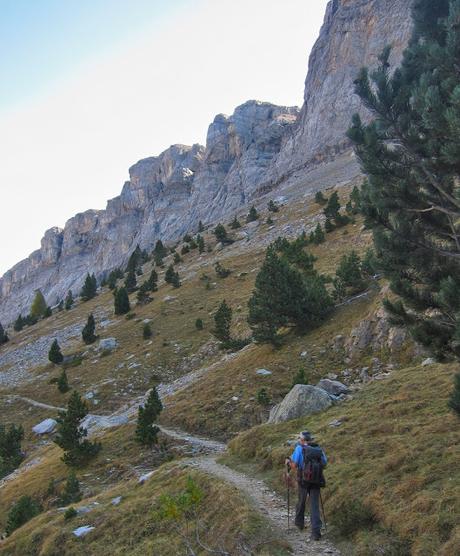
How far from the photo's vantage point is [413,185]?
11773 mm

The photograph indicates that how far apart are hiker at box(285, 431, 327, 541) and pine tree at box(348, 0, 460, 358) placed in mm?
4053

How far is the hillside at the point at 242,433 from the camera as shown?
35.8ft

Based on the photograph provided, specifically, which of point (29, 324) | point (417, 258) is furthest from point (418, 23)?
point (29, 324)

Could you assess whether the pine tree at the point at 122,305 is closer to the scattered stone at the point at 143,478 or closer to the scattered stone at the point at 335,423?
the scattered stone at the point at 143,478

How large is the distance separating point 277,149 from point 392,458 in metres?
158

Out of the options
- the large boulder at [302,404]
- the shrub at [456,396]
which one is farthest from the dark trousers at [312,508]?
the large boulder at [302,404]

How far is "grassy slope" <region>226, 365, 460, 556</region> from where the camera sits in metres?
9.35

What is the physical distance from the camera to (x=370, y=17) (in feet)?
436

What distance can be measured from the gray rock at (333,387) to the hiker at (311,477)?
11365mm

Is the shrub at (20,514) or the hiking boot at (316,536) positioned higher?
the hiking boot at (316,536)

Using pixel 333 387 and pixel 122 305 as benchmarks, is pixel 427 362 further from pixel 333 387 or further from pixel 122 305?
pixel 122 305

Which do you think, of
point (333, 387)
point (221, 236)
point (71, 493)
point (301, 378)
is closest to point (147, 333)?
point (301, 378)

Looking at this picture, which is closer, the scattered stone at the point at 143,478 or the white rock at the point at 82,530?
the white rock at the point at 82,530

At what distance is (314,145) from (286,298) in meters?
110
